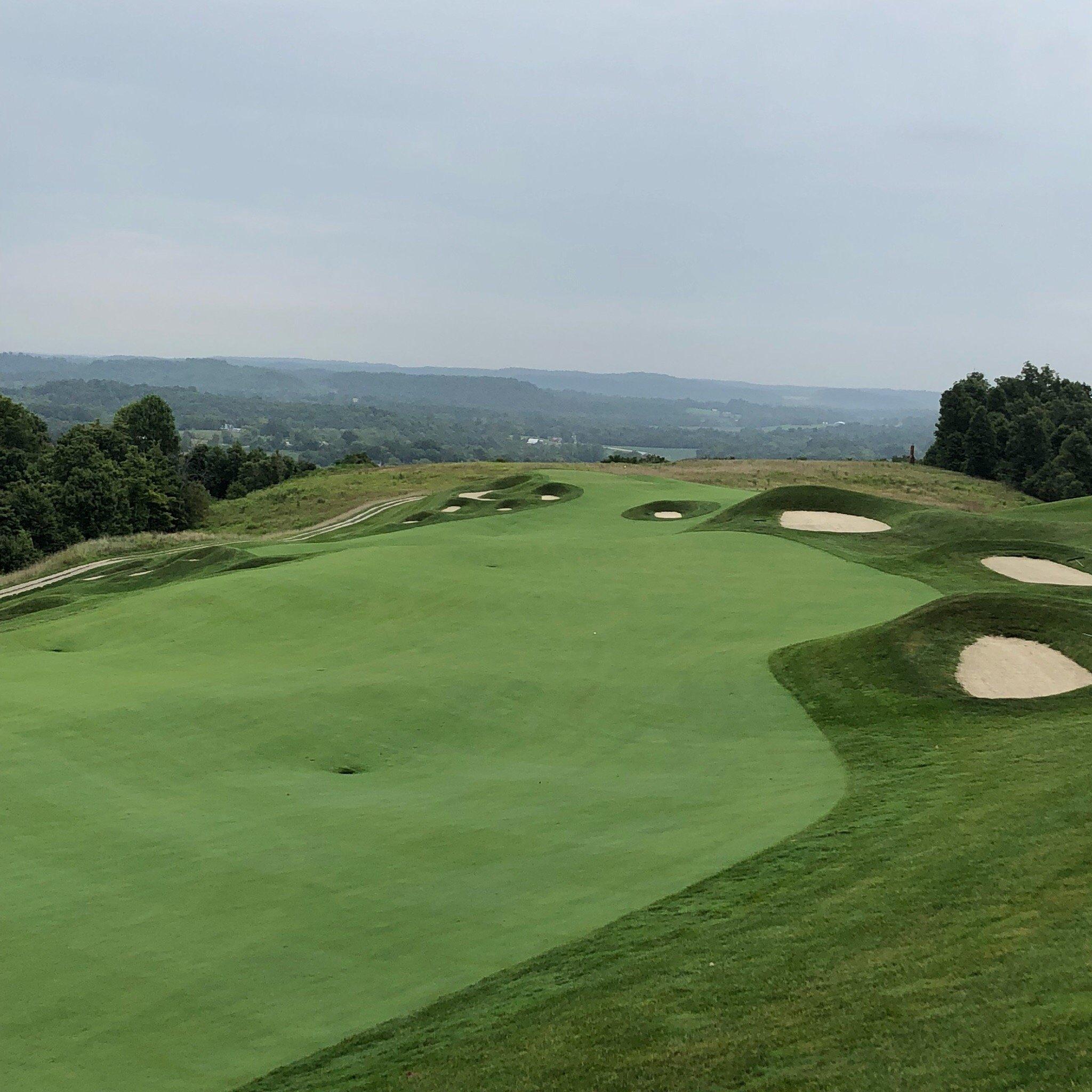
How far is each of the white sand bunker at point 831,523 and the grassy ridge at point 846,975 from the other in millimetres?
22594

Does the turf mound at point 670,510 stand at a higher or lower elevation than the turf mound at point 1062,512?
lower

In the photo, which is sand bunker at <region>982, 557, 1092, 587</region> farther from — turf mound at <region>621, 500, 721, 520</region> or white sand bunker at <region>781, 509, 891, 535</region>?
turf mound at <region>621, 500, 721, 520</region>

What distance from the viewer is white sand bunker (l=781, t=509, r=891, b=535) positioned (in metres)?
36.7

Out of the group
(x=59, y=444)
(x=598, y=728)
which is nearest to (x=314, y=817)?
(x=598, y=728)

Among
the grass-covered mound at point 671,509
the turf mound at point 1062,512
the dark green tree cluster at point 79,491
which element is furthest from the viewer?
the dark green tree cluster at point 79,491

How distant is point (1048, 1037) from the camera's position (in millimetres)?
5902

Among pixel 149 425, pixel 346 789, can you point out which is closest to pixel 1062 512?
pixel 346 789

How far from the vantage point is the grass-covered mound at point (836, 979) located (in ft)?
21.0

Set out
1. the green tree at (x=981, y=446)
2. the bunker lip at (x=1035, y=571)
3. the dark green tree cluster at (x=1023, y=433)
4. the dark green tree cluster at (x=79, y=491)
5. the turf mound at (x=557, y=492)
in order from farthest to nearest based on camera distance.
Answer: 1. the green tree at (x=981, y=446)
2. the dark green tree cluster at (x=1023, y=433)
3. the dark green tree cluster at (x=79, y=491)
4. the turf mound at (x=557, y=492)
5. the bunker lip at (x=1035, y=571)

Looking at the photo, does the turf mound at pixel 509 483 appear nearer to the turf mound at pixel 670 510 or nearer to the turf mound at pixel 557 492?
the turf mound at pixel 557 492

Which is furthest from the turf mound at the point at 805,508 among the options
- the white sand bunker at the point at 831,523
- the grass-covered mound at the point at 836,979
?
the grass-covered mound at the point at 836,979

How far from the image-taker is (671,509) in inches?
1827

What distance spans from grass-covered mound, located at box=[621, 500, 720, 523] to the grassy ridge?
30.8 m

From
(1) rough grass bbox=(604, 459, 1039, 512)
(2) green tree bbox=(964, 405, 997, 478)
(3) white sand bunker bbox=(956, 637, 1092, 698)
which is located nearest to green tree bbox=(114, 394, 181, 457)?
(1) rough grass bbox=(604, 459, 1039, 512)
